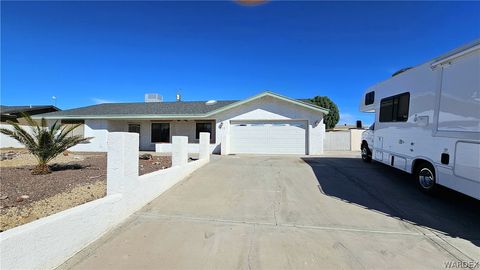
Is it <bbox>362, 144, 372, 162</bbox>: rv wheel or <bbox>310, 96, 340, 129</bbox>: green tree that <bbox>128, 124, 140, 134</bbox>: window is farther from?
<bbox>310, 96, 340, 129</bbox>: green tree

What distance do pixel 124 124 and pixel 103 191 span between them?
16.5m

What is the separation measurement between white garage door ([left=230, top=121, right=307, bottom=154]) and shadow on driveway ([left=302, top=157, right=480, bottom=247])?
287 inches

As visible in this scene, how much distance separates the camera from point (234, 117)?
18250mm

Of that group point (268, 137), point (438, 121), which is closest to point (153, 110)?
point (268, 137)

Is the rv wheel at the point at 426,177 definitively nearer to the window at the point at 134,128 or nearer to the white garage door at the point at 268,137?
the white garage door at the point at 268,137

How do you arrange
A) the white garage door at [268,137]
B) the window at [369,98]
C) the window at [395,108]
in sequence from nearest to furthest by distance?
1. the window at [395,108]
2. the window at [369,98]
3. the white garage door at [268,137]

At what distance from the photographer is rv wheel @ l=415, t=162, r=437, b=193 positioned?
21.7 ft

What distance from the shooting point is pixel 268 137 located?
696 inches

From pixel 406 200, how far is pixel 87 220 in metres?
6.75

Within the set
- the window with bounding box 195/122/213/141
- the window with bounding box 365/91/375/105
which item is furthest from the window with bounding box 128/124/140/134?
the window with bounding box 365/91/375/105

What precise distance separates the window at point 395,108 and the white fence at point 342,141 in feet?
45.2

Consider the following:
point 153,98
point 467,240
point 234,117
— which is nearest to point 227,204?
point 467,240

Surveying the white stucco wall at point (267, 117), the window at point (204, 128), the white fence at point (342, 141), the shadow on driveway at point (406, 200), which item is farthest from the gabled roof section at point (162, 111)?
the shadow on driveway at point (406, 200)

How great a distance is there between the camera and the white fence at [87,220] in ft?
9.75
